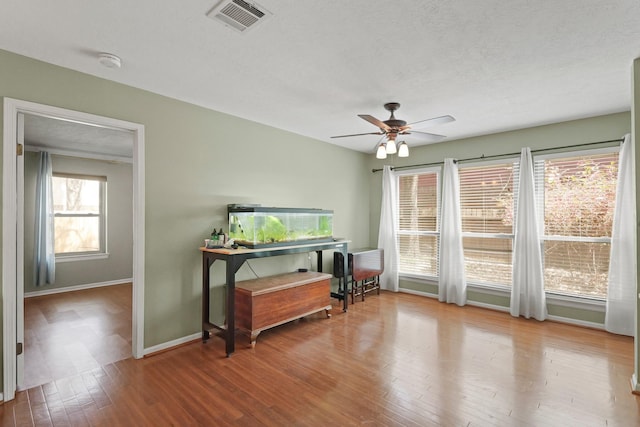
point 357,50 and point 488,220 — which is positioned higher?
point 357,50

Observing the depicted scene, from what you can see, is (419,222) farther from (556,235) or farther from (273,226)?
(273,226)

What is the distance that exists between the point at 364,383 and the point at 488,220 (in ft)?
10.3

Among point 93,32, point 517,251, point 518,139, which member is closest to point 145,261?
point 93,32

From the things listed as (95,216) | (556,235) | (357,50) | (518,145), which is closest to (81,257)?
(95,216)

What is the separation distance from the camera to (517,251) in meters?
4.03

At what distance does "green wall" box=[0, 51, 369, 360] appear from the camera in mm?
2457

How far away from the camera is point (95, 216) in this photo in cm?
570

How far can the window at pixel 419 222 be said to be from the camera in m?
4.95

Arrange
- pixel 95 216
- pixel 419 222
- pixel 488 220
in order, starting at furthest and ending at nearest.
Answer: pixel 95 216, pixel 419 222, pixel 488 220

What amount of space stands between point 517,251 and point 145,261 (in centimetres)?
434

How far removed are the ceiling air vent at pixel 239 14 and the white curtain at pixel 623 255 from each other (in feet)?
13.1

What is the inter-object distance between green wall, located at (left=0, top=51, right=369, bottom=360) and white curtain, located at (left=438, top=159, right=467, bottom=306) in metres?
2.39

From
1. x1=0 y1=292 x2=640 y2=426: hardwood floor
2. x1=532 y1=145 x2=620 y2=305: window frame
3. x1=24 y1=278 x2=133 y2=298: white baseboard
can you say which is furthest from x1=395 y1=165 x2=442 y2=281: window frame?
x1=24 y1=278 x2=133 y2=298: white baseboard

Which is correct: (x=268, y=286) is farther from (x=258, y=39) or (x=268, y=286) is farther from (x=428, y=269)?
(x=428, y=269)
